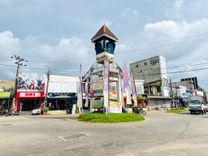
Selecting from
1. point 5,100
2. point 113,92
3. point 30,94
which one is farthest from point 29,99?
point 113,92

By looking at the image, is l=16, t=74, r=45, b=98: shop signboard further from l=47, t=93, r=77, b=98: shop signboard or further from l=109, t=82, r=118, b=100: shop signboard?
l=109, t=82, r=118, b=100: shop signboard

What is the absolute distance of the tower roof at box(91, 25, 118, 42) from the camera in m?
25.8

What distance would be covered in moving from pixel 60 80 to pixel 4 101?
12092 mm

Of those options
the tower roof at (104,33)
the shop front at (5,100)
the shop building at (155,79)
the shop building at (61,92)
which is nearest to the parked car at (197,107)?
the shop building at (155,79)

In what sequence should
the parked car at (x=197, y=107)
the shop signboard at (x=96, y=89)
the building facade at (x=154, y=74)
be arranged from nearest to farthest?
the shop signboard at (x=96, y=89) < the parked car at (x=197, y=107) < the building facade at (x=154, y=74)

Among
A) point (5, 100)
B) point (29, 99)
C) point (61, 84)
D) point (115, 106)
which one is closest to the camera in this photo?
point (115, 106)

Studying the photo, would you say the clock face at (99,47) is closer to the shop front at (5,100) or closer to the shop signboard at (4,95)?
the shop signboard at (4,95)

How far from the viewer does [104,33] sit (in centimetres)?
2553

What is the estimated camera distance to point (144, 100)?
165 feet

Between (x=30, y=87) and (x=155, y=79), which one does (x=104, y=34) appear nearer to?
(x=30, y=87)

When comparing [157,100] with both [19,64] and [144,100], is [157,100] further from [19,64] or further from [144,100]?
[19,64]

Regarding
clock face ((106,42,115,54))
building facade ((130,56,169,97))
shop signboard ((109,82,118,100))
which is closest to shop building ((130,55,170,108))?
building facade ((130,56,169,97))

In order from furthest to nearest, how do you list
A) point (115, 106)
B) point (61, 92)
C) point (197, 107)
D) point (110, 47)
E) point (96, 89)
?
point (61, 92) < point (197, 107) < point (110, 47) < point (96, 89) < point (115, 106)

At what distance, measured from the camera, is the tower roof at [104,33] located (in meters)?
25.8
